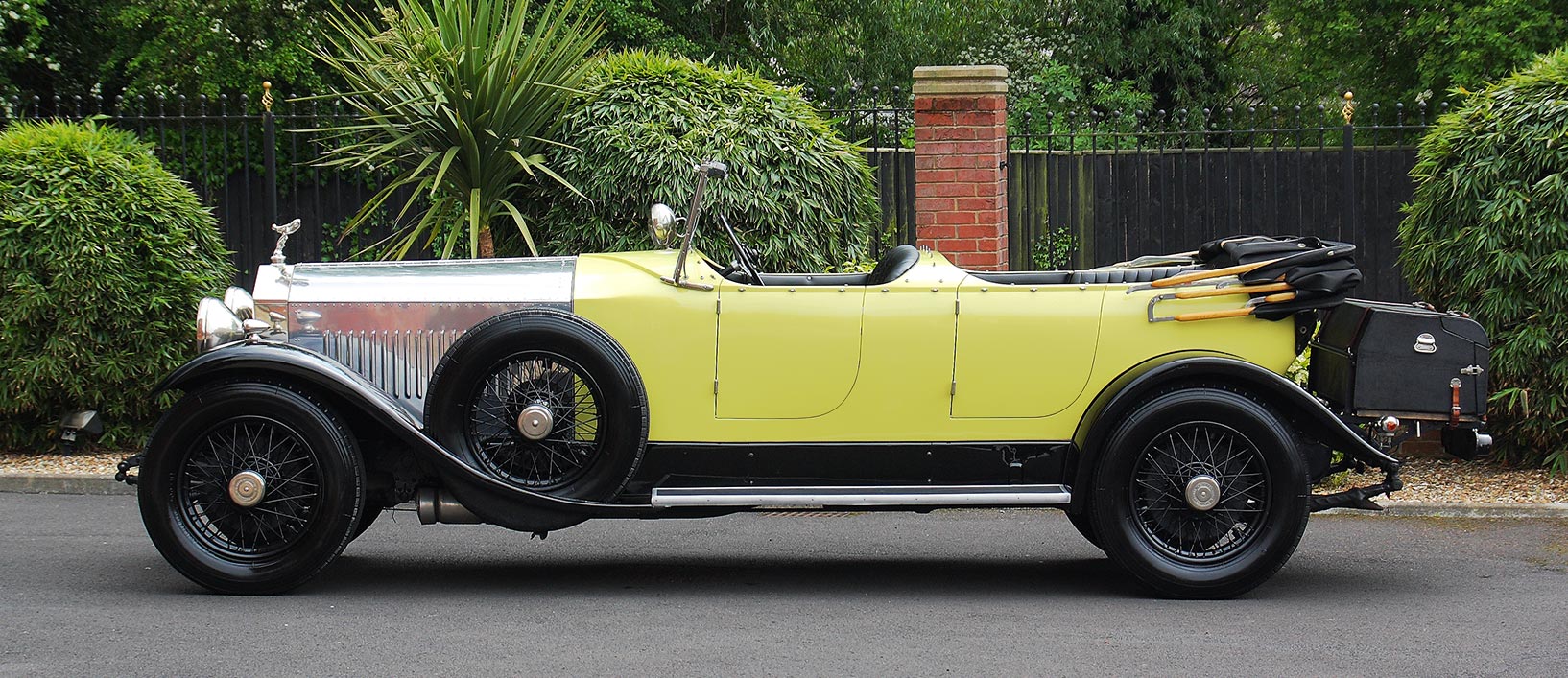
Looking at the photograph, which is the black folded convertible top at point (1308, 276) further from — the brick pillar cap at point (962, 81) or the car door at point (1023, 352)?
the brick pillar cap at point (962, 81)

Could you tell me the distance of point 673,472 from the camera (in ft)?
18.6

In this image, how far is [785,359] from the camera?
563cm

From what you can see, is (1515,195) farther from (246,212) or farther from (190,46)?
(190,46)

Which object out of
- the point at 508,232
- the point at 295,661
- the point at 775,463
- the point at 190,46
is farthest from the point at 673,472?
the point at 190,46

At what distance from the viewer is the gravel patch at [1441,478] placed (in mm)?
7504

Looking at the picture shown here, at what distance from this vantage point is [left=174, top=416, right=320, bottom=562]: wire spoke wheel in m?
5.56

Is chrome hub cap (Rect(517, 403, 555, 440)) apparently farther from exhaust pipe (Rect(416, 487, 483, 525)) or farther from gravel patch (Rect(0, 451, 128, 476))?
gravel patch (Rect(0, 451, 128, 476))

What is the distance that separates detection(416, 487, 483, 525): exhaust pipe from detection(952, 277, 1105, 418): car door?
6.30 feet

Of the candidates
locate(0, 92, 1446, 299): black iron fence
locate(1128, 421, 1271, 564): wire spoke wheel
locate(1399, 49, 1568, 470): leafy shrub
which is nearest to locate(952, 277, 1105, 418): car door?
locate(1128, 421, 1271, 564): wire spoke wheel

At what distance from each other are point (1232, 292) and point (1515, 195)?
2823mm

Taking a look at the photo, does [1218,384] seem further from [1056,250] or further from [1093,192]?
[1056,250]

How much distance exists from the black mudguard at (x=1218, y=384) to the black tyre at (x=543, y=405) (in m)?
1.67

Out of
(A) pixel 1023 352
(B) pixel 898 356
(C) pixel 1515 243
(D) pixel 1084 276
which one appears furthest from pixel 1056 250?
(B) pixel 898 356

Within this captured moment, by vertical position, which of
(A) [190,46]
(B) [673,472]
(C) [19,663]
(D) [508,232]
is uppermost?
(A) [190,46]
